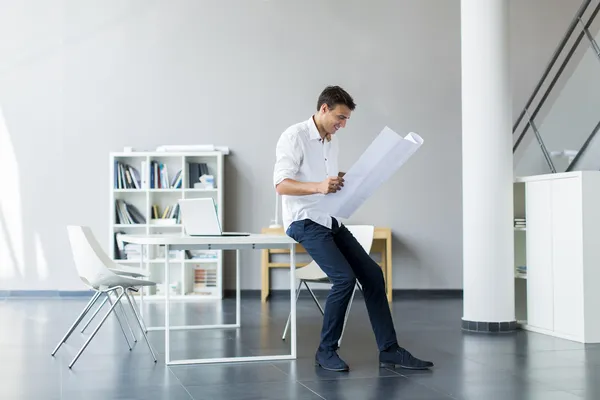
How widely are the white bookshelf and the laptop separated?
3491 mm

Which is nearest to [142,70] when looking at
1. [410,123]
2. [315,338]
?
[410,123]

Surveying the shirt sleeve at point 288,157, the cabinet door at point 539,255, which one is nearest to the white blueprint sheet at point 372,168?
the shirt sleeve at point 288,157

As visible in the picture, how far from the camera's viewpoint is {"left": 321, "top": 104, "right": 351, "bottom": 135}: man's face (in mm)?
4461

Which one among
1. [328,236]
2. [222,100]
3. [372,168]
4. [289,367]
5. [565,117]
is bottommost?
[289,367]

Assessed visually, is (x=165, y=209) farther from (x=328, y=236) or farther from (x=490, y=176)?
(x=328, y=236)

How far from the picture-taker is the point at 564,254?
5613mm

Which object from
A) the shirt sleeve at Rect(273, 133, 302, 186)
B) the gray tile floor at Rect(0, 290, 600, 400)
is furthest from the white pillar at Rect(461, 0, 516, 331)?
the shirt sleeve at Rect(273, 133, 302, 186)

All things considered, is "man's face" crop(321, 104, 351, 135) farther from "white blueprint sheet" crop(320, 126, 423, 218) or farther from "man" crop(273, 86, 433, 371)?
"white blueprint sheet" crop(320, 126, 423, 218)

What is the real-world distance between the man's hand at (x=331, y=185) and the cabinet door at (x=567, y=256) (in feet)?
7.07

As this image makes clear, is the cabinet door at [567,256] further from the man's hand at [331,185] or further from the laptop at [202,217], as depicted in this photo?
the laptop at [202,217]

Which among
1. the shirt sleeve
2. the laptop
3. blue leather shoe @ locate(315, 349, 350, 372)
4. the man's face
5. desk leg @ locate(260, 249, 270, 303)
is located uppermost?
the man's face

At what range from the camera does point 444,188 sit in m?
9.24

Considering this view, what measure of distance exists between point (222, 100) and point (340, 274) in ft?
16.9

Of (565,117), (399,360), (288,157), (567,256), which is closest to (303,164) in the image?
(288,157)
